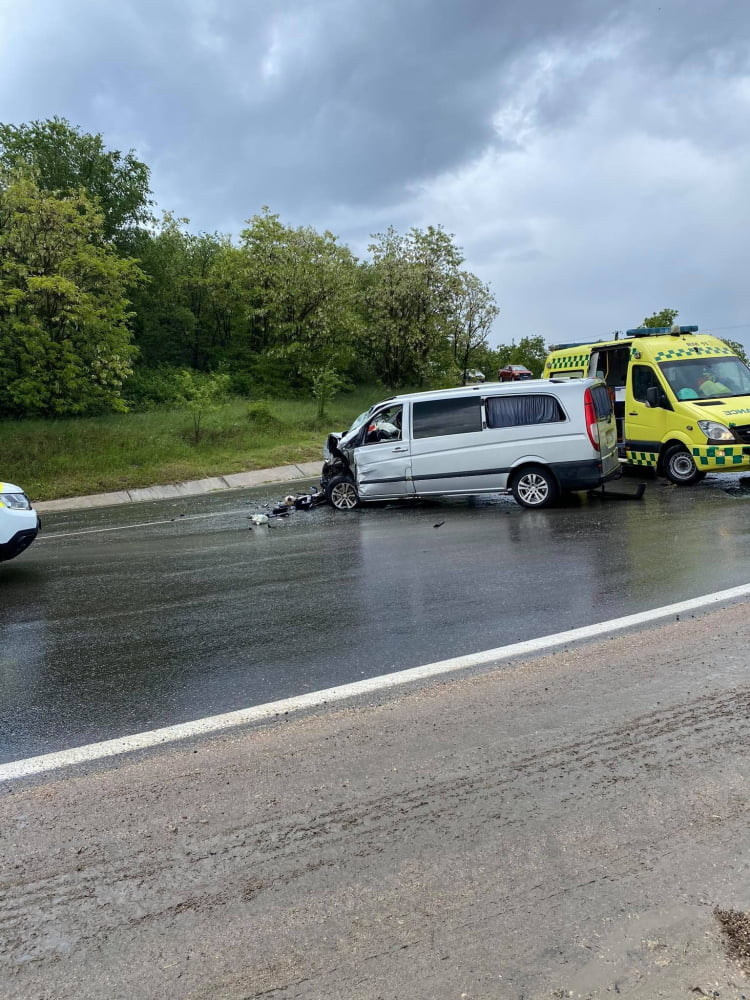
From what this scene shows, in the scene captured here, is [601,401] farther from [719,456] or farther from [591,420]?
[719,456]

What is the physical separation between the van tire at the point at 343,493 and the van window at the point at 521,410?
2.68m

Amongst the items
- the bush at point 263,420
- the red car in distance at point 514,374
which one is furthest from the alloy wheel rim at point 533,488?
the red car in distance at point 514,374

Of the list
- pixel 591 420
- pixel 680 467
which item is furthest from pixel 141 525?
pixel 680 467

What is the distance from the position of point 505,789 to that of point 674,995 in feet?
4.04

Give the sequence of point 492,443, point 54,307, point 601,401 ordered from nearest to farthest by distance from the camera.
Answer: point 492,443, point 601,401, point 54,307

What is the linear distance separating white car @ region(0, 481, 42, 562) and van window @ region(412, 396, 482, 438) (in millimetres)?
5942

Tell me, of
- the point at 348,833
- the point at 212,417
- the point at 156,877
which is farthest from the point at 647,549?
the point at 212,417

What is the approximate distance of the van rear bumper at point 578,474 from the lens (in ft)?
38.4

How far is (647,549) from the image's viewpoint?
8.52 metres

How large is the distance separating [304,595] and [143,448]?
1585 centimetres

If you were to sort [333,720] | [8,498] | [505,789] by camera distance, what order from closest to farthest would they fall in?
[505,789] → [333,720] → [8,498]

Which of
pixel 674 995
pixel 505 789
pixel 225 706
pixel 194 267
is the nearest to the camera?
pixel 674 995

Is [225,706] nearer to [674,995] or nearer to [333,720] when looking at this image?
[333,720]

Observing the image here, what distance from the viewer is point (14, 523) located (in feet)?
29.2
